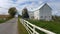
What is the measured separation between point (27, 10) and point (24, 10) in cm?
381

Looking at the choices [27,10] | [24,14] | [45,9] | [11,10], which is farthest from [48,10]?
[11,10]

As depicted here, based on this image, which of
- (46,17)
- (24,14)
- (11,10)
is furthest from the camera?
(11,10)

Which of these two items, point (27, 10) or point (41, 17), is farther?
point (27, 10)

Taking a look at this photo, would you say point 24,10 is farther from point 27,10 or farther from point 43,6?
point 43,6

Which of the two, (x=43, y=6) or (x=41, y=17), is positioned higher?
(x=43, y=6)

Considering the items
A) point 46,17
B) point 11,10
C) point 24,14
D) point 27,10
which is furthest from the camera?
point 11,10

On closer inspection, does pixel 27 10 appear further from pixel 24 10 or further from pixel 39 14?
pixel 39 14

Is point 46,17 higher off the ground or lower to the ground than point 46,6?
lower

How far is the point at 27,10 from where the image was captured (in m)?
112

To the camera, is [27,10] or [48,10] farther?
[27,10]

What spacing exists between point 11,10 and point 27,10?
114 ft

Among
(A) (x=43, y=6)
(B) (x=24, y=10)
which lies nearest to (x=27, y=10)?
(B) (x=24, y=10)

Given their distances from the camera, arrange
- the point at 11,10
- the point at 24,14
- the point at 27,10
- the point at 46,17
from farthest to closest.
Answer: the point at 11,10 < the point at 27,10 < the point at 24,14 < the point at 46,17

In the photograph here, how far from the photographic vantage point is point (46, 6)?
7950cm
